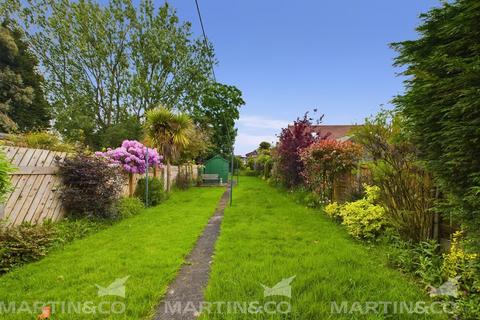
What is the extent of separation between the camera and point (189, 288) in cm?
287

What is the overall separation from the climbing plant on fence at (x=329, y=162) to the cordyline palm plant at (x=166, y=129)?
5.68 metres

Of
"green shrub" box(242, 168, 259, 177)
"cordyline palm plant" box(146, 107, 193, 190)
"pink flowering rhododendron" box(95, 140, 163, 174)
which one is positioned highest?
"cordyline palm plant" box(146, 107, 193, 190)

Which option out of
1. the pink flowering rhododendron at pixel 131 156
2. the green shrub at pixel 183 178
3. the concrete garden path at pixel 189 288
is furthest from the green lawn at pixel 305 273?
the green shrub at pixel 183 178

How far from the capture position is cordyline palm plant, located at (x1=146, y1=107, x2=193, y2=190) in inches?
427

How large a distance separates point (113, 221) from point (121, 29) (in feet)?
59.7

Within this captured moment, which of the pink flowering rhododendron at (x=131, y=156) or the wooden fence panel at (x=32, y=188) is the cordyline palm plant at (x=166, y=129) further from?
the wooden fence panel at (x=32, y=188)

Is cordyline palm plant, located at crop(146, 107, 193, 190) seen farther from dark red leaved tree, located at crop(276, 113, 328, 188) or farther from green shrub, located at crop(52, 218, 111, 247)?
green shrub, located at crop(52, 218, 111, 247)

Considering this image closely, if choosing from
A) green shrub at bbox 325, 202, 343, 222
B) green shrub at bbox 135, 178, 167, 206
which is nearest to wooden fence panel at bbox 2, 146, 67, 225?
green shrub at bbox 135, 178, 167, 206

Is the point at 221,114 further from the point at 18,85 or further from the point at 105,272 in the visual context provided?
the point at 105,272

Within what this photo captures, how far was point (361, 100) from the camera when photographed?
12312mm

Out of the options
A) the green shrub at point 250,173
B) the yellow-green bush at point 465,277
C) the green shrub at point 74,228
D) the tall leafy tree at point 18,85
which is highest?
the tall leafy tree at point 18,85

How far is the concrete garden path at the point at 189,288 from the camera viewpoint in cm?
236

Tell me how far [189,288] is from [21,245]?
2.69 meters

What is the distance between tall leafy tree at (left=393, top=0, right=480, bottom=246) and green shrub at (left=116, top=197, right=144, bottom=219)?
6.65 meters
